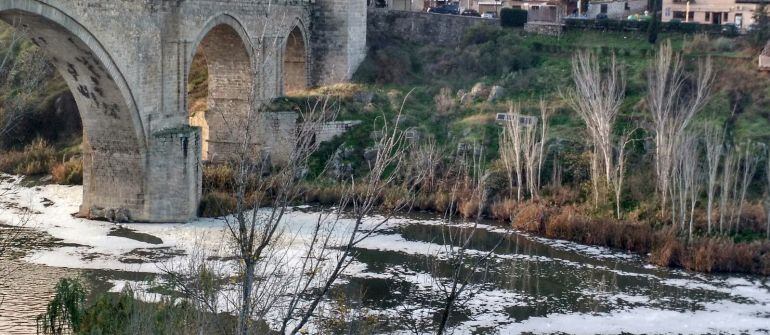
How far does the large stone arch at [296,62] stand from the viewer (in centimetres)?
3234

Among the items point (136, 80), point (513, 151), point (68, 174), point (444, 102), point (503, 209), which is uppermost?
point (136, 80)

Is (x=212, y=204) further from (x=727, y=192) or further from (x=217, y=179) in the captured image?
(x=727, y=192)

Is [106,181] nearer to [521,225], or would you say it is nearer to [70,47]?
[70,47]

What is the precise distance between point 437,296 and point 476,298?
0.63 meters

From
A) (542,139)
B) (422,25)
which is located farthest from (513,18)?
(542,139)

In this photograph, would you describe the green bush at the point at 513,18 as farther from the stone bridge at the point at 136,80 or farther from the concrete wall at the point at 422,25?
the stone bridge at the point at 136,80

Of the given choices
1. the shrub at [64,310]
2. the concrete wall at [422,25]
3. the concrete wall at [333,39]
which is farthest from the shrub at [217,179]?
the shrub at [64,310]

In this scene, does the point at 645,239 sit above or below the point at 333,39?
A: below

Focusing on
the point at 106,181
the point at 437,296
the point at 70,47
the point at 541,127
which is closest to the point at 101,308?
the point at 437,296

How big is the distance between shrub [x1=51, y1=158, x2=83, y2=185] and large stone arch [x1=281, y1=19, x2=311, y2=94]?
6.43m

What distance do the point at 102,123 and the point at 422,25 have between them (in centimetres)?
1410

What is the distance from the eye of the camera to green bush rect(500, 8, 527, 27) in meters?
35.5

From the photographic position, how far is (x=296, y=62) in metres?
32.8

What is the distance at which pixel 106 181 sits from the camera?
2412 centimetres
